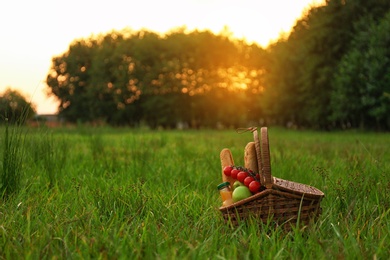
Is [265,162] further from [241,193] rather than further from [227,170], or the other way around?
[227,170]

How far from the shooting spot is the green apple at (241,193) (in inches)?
139

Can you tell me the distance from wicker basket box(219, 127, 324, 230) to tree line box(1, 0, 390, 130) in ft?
91.4

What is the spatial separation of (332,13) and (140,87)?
21.3m

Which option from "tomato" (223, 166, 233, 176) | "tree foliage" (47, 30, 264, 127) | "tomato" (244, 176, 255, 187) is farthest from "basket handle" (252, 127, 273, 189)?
"tree foliage" (47, 30, 264, 127)

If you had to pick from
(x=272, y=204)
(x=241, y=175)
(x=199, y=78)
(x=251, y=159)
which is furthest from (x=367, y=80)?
(x=199, y=78)

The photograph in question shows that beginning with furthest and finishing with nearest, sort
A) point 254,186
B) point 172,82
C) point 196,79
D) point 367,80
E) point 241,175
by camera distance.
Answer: point 196,79 < point 172,82 < point 367,80 < point 241,175 < point 254,186

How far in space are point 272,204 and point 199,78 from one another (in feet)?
146

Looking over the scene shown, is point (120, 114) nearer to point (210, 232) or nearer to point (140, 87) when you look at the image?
point (140, 87)

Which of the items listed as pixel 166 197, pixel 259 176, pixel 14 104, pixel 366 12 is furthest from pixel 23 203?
pixel 366 12

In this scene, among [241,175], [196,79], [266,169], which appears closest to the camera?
[266,169]

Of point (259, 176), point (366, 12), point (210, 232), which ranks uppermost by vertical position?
point (366, 12)

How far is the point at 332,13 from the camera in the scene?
30.0 metres

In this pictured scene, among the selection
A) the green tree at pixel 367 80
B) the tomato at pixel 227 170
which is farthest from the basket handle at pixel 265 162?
the green tree at pixel 367 80

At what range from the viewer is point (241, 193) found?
11.6 feet
